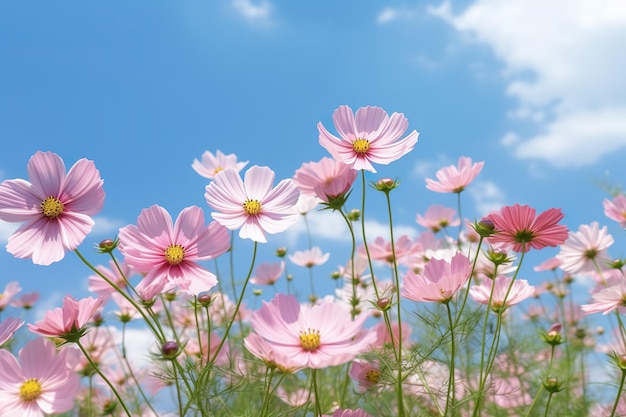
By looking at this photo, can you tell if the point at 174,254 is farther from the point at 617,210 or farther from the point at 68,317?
the point at 617,210

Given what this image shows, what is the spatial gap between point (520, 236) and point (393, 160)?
0.30 m

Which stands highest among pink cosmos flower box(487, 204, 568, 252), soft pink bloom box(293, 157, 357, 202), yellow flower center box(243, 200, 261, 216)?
soft pink bloom box(293, 157, 357, 202)

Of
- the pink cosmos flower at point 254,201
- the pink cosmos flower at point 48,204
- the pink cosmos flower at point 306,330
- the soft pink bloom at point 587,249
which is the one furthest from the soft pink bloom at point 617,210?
the pink cosmos flower at point 48,204

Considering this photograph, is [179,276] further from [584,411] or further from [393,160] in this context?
Answer: [584,411]

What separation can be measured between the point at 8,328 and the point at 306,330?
1.72 feet

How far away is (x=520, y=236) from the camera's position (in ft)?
4.18

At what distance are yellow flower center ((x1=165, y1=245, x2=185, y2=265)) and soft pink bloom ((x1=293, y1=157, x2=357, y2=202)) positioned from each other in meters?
0.32

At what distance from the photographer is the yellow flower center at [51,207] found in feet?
3.68

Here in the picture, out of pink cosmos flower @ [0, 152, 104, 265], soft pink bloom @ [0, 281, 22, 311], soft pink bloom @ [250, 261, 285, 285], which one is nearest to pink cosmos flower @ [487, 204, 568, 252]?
pink cosmos flower @ [0, 152, 104, 265]

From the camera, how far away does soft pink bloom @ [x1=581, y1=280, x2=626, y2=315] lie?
1.41 metres

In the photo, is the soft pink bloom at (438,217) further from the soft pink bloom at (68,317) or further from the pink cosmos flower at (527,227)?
the soft pink bloom at (68,317)

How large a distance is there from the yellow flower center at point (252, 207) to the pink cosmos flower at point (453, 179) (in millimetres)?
727

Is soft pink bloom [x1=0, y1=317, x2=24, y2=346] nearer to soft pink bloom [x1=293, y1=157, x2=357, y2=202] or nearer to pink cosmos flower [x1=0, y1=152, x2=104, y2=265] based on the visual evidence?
pink cosmos flower [x1=0, y1=152, x2=104, y2=265]

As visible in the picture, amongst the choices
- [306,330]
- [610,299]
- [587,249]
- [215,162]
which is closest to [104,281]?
[215,162]
